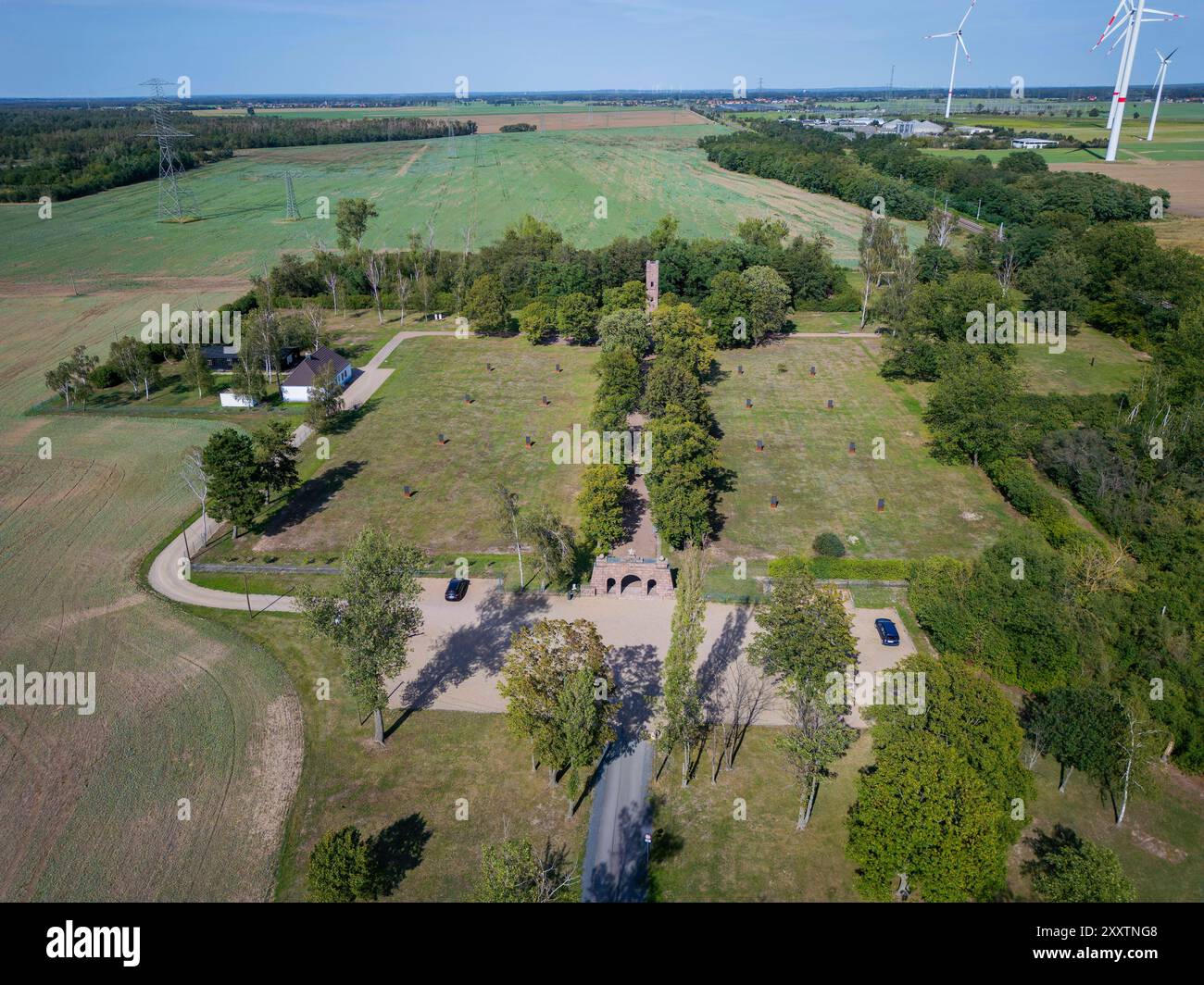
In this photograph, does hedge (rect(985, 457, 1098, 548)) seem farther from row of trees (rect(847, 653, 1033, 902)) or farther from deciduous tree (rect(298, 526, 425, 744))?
deciduous tree (rect(298, 526, 425, 744))

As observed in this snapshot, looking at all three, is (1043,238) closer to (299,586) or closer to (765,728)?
(765,728)

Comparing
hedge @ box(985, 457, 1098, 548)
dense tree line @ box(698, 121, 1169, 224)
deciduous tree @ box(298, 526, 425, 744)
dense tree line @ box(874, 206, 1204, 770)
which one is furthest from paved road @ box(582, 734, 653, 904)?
dense tree line @ box(698, 121, 1169, 224)

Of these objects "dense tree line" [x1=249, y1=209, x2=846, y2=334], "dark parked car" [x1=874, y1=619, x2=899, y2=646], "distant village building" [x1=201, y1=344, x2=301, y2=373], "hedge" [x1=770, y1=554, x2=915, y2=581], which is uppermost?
"dense tree line" [x1=249, y1=209, x2=846, y2=334]

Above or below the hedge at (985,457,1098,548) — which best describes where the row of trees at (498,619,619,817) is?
below

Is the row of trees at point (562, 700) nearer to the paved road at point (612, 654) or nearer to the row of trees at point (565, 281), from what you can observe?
the paved road at point (612, 654)

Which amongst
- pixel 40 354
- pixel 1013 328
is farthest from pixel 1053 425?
pixel 40 354

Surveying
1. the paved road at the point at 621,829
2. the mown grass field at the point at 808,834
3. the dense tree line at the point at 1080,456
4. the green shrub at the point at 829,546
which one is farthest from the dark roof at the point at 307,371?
the dense tree line at the point at 1080,456
